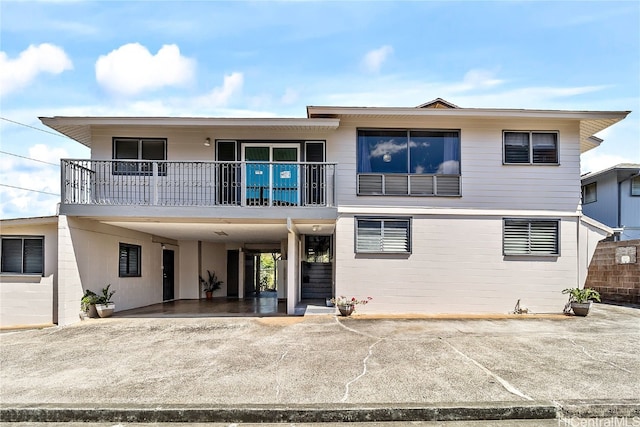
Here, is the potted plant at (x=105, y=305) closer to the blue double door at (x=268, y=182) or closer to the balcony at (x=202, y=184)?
the balcony at (x=202, y=184)

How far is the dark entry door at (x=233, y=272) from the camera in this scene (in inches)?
685

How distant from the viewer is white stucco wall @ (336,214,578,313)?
11375 millimetres

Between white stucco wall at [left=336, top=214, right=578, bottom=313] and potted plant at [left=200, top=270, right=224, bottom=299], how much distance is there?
7331mm

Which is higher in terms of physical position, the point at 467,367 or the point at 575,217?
the point at 575,217

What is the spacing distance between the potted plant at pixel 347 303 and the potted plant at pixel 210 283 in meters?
7.20

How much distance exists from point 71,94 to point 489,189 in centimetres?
1444

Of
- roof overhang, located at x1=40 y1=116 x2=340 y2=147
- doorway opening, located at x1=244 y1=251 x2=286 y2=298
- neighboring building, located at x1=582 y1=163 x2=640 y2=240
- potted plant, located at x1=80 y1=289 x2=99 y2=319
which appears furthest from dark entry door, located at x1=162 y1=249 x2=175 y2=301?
neighboring building, located at x1=582 y1=163 x2=640 y2=240

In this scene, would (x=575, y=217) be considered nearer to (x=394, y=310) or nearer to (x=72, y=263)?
(x=394, y=310)

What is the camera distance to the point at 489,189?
11633 mm

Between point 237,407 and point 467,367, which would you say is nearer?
point 237,407

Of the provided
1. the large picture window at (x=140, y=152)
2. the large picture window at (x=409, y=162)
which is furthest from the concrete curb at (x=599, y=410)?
the large picture window at (x=140, y=152)

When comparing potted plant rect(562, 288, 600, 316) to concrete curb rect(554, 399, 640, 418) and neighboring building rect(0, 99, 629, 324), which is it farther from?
concrete curb rect(554, 399, 640, 418)

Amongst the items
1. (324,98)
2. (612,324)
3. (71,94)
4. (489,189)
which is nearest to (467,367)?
(612,324)

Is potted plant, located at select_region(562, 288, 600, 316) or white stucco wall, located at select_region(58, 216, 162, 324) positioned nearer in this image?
white stucco wall, located at select_region(58, 216, 162, 324)
